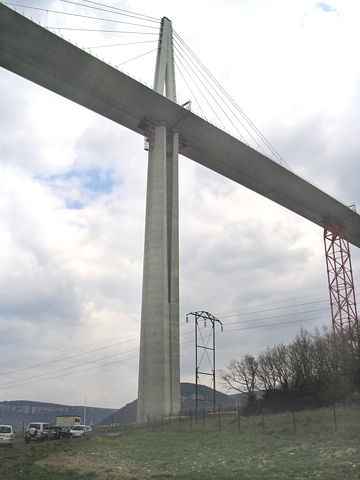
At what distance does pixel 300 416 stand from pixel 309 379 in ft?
45.9

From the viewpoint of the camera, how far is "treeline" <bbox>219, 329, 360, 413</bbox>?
38.3 metres

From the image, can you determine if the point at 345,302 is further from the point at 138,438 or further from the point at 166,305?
the point at 138,438

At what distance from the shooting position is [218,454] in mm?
22172

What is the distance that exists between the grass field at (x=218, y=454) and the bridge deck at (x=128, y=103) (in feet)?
93.9

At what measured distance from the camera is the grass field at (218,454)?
17875mm

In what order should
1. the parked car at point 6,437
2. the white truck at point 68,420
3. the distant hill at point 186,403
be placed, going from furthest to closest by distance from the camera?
1. the distant hill at point 186,403
2. the white truck at point 68,420
3. the parked car at point 6,437

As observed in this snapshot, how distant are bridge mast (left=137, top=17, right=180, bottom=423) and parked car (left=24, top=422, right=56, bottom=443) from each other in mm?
7454

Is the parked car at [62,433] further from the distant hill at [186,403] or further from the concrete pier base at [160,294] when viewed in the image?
the distant hill at [186,403]

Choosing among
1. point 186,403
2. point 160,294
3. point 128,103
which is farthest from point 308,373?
point 186,403

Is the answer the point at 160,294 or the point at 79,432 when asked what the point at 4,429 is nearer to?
the point at 79,432

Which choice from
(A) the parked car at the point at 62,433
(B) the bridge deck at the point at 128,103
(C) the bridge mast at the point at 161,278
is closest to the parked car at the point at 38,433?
(A) the parked car at the point at 62,433

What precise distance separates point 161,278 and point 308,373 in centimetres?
1814

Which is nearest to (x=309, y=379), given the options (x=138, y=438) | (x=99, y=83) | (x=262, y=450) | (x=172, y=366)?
(x=172, y=366)

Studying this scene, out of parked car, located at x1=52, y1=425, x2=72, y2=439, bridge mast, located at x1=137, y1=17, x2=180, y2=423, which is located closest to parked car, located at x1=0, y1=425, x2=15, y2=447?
parked car, located at x1=52, y1=425, x2=72, y2=439
